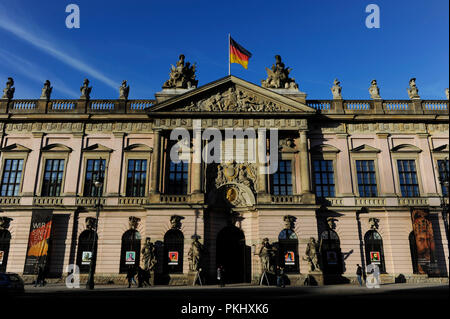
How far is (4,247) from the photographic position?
91.4 ft

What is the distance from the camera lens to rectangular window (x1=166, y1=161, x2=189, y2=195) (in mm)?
29109

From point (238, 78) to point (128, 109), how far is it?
36.1 ft

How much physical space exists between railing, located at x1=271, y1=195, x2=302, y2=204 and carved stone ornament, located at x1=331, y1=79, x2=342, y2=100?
1124 cm

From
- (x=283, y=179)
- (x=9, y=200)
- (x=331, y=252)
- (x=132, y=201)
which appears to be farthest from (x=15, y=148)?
(x=331, y=252)

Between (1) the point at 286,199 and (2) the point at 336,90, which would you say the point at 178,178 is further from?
(2) the point at 336,90

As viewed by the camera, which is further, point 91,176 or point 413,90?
→ point 413,90

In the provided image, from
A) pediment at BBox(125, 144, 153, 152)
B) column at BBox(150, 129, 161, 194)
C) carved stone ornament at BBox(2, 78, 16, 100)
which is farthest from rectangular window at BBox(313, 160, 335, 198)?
carved stone ornament at BBox(2, 78, 16, 100)

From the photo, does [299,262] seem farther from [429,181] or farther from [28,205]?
A: [28,205]

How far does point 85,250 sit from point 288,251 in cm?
1729

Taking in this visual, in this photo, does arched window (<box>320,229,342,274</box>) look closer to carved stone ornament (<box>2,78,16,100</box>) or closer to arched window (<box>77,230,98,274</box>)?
arched window (<box>77,230,98,274</box>)

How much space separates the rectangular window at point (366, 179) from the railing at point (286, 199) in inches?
246

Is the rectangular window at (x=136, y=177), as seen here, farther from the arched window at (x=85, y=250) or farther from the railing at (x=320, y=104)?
the railing at (x=320, y=104)

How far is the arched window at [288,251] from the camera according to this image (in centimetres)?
2683

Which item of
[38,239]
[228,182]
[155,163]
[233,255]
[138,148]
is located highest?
[138,148]
